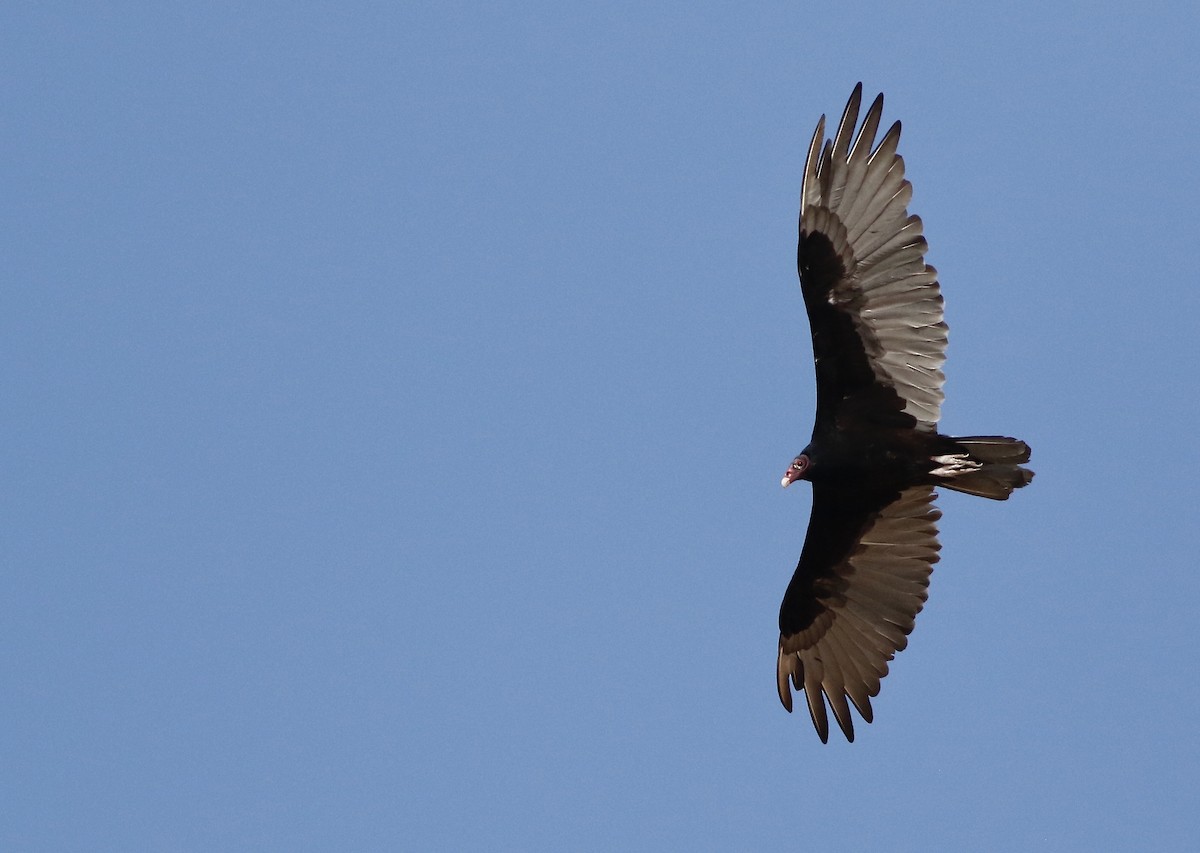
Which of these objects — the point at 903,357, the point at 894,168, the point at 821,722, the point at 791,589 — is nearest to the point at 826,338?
the point at 903,357

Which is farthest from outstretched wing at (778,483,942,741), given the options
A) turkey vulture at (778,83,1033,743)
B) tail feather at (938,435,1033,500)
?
tail feather at (938,435,1033,500)

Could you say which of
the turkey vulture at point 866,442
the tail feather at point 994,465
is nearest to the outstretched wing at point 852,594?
the turkey vulture at point 866,442

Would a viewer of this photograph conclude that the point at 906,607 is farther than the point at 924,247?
Yes

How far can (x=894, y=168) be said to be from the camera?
933 centimetres

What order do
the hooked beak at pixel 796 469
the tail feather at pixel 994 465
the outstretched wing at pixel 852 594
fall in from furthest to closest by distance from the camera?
the outstretched wing at pixel 852 594 < the hooked beak at pixel 796 469 < the tail feather at pixel 994 465

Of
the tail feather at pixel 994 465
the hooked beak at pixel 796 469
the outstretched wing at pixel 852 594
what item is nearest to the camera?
the tail feather at pixel 994 465

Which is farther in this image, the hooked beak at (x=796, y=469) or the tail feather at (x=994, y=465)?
the hooked beak at (x=796, y=469)

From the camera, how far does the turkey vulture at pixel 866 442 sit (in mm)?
9344

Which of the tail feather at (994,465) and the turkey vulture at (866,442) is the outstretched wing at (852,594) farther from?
the tail feather at (994,465)

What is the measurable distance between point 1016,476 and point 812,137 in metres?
2.35

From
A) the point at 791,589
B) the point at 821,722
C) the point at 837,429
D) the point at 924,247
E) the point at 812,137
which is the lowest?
the point at 821,722

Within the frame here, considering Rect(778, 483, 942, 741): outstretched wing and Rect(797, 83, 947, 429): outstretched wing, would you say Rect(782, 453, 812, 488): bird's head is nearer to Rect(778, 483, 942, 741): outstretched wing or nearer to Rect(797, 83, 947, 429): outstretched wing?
Rect(778, 483, 942, 741): outstretched wing

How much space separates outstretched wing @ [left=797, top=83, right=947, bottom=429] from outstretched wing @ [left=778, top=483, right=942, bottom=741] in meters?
0.79

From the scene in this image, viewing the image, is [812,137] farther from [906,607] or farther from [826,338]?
[906,607]
